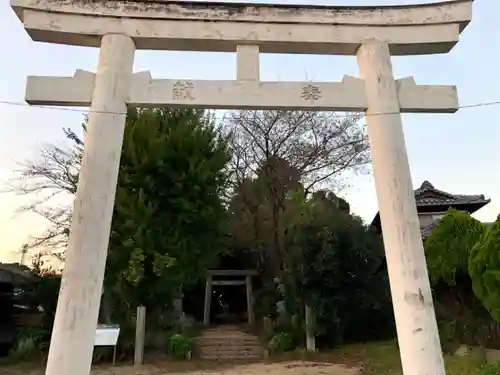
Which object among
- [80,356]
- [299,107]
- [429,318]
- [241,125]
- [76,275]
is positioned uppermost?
[241,125]

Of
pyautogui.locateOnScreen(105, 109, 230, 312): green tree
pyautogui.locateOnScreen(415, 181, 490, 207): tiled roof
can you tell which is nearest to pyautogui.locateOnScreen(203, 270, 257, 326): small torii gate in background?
pyautogui.locateOnScreen(105, 109, 230, 312): green tree

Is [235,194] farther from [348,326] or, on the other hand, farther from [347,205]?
[348,326]

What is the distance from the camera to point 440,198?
19.7 meters

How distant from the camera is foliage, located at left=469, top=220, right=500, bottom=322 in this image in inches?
306

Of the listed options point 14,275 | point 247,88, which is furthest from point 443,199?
point 14,275

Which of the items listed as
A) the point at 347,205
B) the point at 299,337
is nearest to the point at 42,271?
the point at 299,337

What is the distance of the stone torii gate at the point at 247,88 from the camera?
4.89 m

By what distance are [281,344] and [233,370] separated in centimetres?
276

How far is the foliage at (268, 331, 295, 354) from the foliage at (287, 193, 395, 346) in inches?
38.5

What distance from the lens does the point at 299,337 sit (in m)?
15.2

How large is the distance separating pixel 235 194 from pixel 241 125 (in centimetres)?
283

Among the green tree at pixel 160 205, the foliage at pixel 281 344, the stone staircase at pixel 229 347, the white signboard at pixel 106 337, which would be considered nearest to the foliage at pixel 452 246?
the foliage at pixel 281 344

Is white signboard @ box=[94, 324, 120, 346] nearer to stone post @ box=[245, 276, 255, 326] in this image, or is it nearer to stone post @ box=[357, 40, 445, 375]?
stone post @ box=[245, 276, 255, 326]

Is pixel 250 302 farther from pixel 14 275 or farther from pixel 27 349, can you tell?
pixel 14 275
